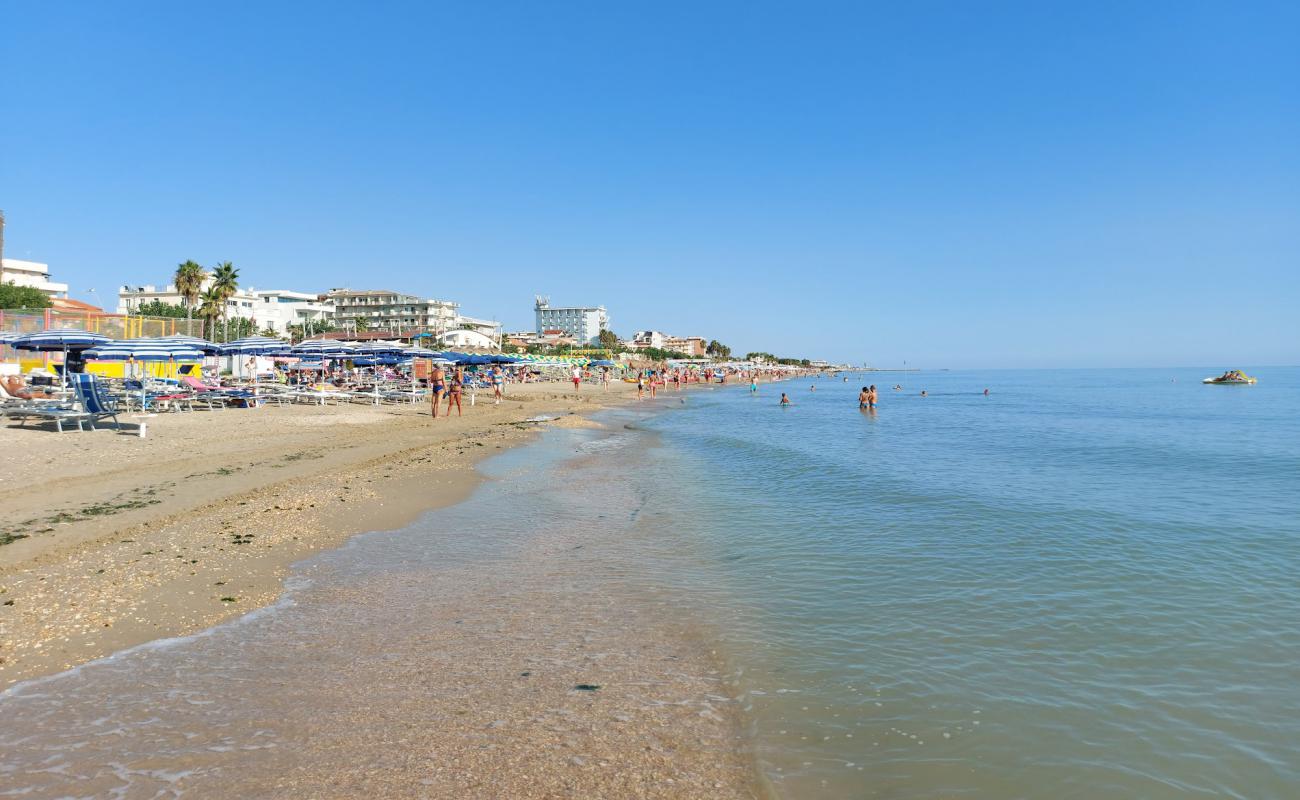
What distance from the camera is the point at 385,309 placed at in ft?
367

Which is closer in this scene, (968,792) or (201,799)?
(201,799)

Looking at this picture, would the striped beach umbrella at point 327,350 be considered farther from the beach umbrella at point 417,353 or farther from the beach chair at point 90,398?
the beach chair at point 90,398

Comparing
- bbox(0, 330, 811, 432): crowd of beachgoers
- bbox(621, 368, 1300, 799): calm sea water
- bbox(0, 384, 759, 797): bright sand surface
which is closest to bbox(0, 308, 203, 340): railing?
bbox(0, 330, 811, 432): crowd of beachgoers

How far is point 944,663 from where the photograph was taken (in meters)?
5.00

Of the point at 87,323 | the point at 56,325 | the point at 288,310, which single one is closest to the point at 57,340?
the point at 87,323

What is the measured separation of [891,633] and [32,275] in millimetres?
104143

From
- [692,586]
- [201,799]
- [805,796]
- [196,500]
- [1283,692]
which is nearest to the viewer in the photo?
[201,799]

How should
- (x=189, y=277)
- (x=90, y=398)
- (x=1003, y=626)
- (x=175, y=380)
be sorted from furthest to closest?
1. (x=189, y=277)
2. (x=175, y=380)
3. (x=90, y=398)
4. (x=1003, y=626)

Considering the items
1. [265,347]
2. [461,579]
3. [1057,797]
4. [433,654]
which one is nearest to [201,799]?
[433,654]

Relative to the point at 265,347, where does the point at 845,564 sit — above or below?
below

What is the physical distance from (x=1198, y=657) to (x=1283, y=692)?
0.59 meters

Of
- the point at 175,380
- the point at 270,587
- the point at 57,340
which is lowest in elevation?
the point at 270,587

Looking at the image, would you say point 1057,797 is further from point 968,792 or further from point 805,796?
point 805,796

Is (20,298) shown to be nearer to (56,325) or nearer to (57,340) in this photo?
(56,325)
